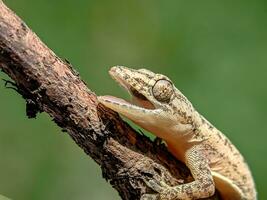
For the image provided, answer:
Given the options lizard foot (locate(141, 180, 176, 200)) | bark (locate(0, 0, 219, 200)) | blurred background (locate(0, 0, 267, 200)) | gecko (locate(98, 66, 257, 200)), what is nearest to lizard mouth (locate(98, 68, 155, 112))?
gecko (locate(98, 66, 257, 200))

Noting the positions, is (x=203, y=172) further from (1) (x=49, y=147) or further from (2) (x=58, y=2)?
(2) (x=58, y=2)

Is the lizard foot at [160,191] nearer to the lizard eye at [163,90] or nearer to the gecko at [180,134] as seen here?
the gecko at [180,134]

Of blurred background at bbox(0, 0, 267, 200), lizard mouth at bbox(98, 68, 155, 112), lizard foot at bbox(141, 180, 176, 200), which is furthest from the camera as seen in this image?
blurred background at bbox(0, 0, 267, 200)

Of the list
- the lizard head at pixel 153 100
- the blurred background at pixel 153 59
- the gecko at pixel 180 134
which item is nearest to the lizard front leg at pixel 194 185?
the gecko at pixel 180 134

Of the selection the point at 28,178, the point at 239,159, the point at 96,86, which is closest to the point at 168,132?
the point at 239,159

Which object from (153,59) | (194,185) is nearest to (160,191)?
(194,185)

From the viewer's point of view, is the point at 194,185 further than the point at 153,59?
No

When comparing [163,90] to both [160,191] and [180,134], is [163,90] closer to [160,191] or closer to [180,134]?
[180,134]

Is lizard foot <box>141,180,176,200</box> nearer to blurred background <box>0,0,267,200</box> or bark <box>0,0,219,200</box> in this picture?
bark <box>0,0,219,200</box>
